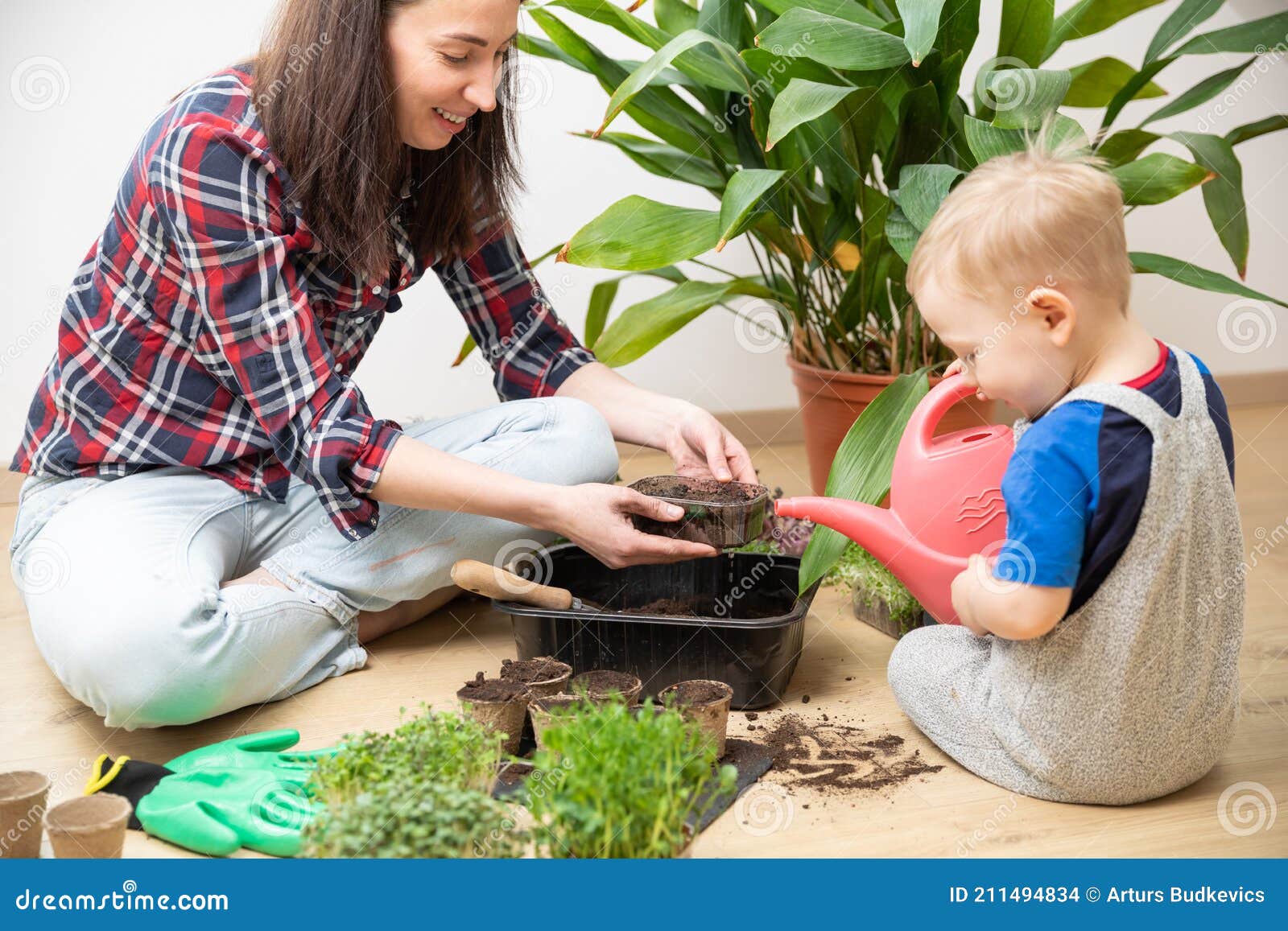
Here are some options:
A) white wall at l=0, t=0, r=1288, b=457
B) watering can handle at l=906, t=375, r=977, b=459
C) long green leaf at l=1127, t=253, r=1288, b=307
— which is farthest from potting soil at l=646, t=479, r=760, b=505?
white wall at l=0, t=0, r=1288, b=457

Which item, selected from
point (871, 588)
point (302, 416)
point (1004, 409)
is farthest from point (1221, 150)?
point (302, 416)

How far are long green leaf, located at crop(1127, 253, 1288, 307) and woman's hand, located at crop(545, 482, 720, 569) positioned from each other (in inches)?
30.2

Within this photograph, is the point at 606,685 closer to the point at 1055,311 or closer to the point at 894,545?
the point at 894,545

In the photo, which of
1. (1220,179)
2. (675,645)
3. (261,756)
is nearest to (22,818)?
(261,756)

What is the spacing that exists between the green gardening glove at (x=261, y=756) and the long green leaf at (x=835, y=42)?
1.04 metres

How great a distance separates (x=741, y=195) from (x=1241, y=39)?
0.80 m

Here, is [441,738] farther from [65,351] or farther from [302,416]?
→ [65,351]

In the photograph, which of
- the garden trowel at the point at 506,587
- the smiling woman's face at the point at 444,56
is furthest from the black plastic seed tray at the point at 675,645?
the smiling woman's face at the point at 444,56

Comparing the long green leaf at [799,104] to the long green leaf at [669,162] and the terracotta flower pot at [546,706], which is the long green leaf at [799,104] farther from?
the terracotta flower pot at [546,706]

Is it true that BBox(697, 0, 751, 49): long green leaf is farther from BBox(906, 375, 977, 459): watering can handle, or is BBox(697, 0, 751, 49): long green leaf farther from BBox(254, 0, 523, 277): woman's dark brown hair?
BBox(906, 375, 977, 459): watering can handle

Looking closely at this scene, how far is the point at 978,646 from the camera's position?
1.34 meters

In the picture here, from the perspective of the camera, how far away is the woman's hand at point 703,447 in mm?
1598

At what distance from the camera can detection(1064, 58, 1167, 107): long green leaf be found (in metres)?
1.88
